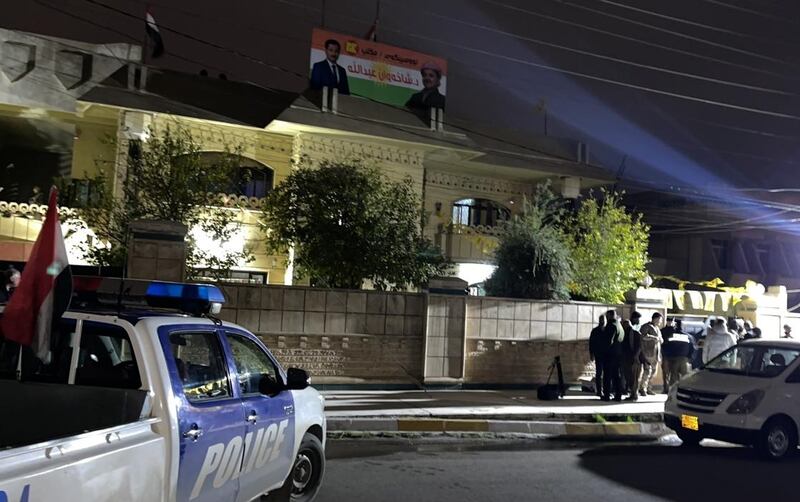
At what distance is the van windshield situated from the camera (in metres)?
10.3

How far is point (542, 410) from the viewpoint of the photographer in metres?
12.1

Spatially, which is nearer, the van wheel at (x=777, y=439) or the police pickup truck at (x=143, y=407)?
the police pickup truck at (x=143, y=407)

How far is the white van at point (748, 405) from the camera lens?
9.52m

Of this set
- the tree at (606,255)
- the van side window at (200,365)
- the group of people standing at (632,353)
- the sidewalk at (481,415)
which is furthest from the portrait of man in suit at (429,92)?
the van side window at (200,365)

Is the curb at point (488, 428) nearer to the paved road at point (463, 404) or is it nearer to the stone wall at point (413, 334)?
the paved road at point (463, 404)

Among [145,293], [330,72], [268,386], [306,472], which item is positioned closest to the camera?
[145,293]

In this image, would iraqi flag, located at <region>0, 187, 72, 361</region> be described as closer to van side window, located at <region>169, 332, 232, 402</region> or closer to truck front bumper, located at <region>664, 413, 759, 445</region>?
van side window, located at <region>169, 332, 232, 402</region>

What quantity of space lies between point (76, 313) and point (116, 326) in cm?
33

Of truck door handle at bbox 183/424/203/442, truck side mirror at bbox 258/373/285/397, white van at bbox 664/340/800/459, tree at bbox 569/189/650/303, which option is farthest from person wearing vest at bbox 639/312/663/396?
truck door handle at bbox 183/424/203/442

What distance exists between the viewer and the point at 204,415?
4379 mm

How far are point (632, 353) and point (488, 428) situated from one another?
435 cm

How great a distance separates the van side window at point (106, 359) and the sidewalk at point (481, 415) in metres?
5.96

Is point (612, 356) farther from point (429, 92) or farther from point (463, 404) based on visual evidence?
point (429, 92)

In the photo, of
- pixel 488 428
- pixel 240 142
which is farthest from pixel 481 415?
pixel 240 142
